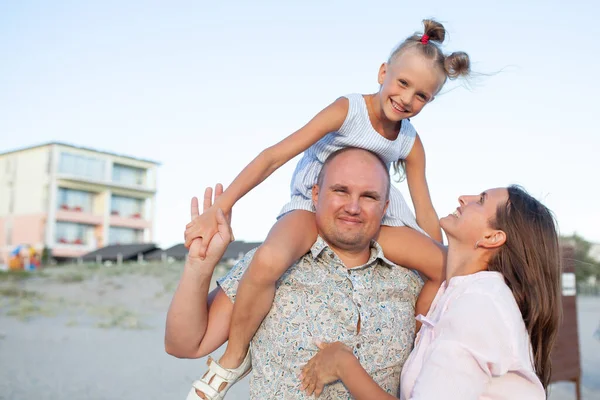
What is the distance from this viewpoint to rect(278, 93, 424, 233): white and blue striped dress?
3.43 m

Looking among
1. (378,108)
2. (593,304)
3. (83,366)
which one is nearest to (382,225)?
(378,108)

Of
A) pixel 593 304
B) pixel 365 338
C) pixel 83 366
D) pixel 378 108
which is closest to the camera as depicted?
pixel 365 338

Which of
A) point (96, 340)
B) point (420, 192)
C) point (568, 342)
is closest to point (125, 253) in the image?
point (96, 340)

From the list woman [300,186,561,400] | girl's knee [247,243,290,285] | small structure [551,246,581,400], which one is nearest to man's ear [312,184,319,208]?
girl's knee [247,243,290,285]

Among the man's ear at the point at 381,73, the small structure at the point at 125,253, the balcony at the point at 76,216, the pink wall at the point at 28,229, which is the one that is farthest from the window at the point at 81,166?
the man's ear at the point at 381,73

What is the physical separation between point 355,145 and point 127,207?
43.8 meters

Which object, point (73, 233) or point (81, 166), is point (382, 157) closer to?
point (73, 233)

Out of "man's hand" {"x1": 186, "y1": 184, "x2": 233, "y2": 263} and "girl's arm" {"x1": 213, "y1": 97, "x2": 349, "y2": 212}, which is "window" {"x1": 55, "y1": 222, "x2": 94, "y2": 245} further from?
"man's hand" {"x1": 186, "y1": 184, "x2": 233, "y2": 263}

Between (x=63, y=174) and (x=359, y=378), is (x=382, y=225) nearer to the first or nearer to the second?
(x=359, y=378)

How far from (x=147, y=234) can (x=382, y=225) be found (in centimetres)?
4360

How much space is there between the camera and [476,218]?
257 centimetres

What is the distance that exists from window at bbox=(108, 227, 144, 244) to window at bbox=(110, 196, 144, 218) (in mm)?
1143

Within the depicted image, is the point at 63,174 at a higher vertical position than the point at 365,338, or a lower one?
higher

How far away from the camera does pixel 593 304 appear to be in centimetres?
3078
